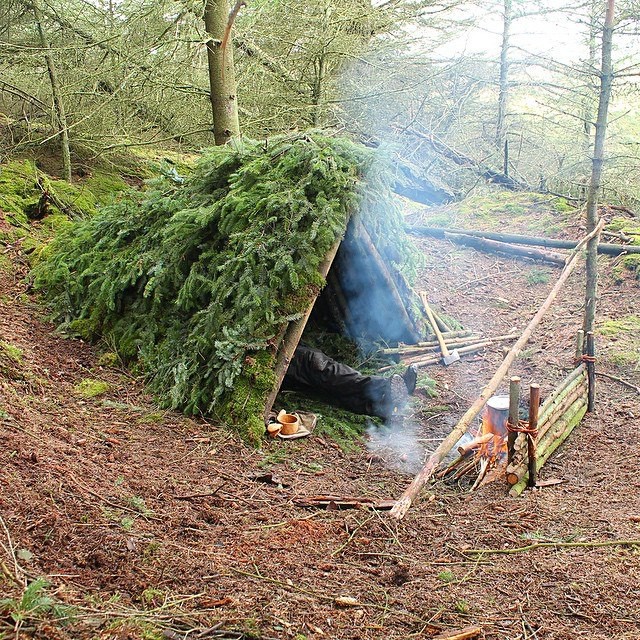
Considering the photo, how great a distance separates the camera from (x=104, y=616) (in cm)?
216

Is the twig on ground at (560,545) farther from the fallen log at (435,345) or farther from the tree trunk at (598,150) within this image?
the fallen log at (435,345)

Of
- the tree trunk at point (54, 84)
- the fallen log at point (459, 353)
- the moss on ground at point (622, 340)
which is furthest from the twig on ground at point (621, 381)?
the tree trunk at point (54, 84)

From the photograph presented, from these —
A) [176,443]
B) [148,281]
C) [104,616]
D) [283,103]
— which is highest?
[283,103]

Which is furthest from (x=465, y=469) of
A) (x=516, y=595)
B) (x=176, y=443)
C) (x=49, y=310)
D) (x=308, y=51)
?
(x=308, y=51)

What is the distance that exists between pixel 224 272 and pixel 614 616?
4175 mm

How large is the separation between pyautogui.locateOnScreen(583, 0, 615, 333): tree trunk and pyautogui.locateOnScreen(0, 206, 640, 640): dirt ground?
1.60 meters

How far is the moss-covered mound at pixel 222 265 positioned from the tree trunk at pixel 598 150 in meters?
2.35

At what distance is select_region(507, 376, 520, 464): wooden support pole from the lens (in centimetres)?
466

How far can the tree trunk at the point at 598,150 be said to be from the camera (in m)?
6.54

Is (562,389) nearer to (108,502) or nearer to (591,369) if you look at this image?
(591,369)

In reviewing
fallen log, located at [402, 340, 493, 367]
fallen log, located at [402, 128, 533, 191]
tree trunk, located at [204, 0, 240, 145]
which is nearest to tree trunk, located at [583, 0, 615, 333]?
fallen log, located at [402, 340, 493, 367]

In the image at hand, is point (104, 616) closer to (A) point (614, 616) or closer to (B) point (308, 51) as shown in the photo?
(A) point (614, 616)

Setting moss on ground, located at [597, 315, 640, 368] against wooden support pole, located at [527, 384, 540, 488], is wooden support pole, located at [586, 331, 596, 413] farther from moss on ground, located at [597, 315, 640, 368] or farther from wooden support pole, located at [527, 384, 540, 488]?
wooden support pole, located at [527, 384, 540, 488]

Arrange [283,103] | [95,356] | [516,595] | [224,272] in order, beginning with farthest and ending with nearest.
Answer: [283,103], [95,356], [224,272], [516,595]
